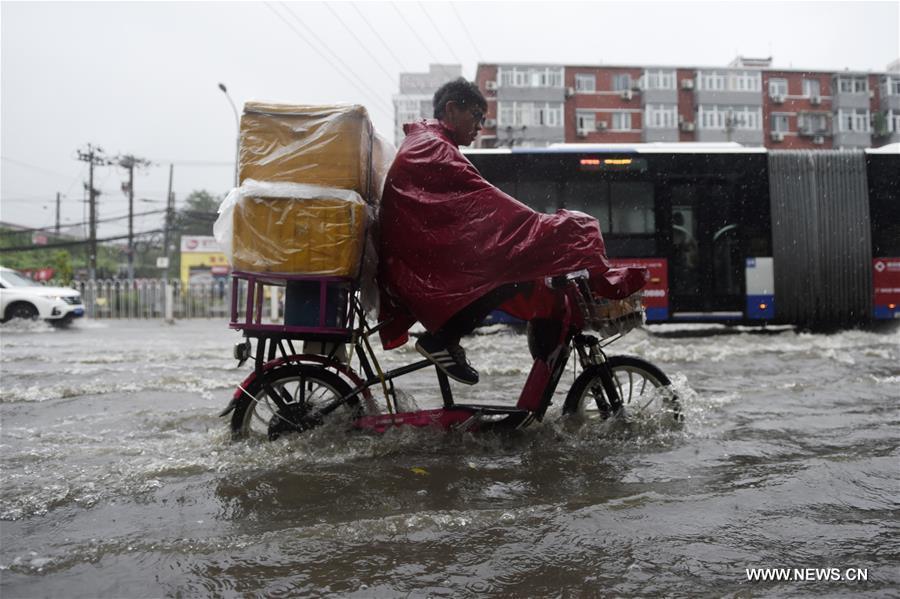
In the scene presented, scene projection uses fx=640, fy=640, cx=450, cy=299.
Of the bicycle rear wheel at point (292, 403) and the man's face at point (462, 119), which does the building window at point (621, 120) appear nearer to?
the man's face at point (462, 119)

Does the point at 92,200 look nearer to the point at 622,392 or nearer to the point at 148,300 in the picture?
the point at 148,300

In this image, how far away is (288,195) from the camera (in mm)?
3252

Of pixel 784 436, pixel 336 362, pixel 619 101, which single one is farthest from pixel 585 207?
pixel 619 101

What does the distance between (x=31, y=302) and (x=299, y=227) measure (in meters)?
17.1

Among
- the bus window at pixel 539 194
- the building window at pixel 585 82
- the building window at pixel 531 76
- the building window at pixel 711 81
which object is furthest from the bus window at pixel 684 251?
the building window at pixel 711 81

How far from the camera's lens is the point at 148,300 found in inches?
923

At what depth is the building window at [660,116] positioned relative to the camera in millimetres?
49750

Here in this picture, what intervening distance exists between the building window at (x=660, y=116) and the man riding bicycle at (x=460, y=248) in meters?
50.4

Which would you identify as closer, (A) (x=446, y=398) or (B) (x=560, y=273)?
(B) (x=560, y=273)

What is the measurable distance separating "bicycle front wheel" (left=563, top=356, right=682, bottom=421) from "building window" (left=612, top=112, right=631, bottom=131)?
49968 millimetres

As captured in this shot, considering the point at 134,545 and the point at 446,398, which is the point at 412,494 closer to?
the point at 446,398

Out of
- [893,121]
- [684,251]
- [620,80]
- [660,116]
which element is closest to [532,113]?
[620,80]

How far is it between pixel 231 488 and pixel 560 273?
1920 millimetres

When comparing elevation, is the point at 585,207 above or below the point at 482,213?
above
